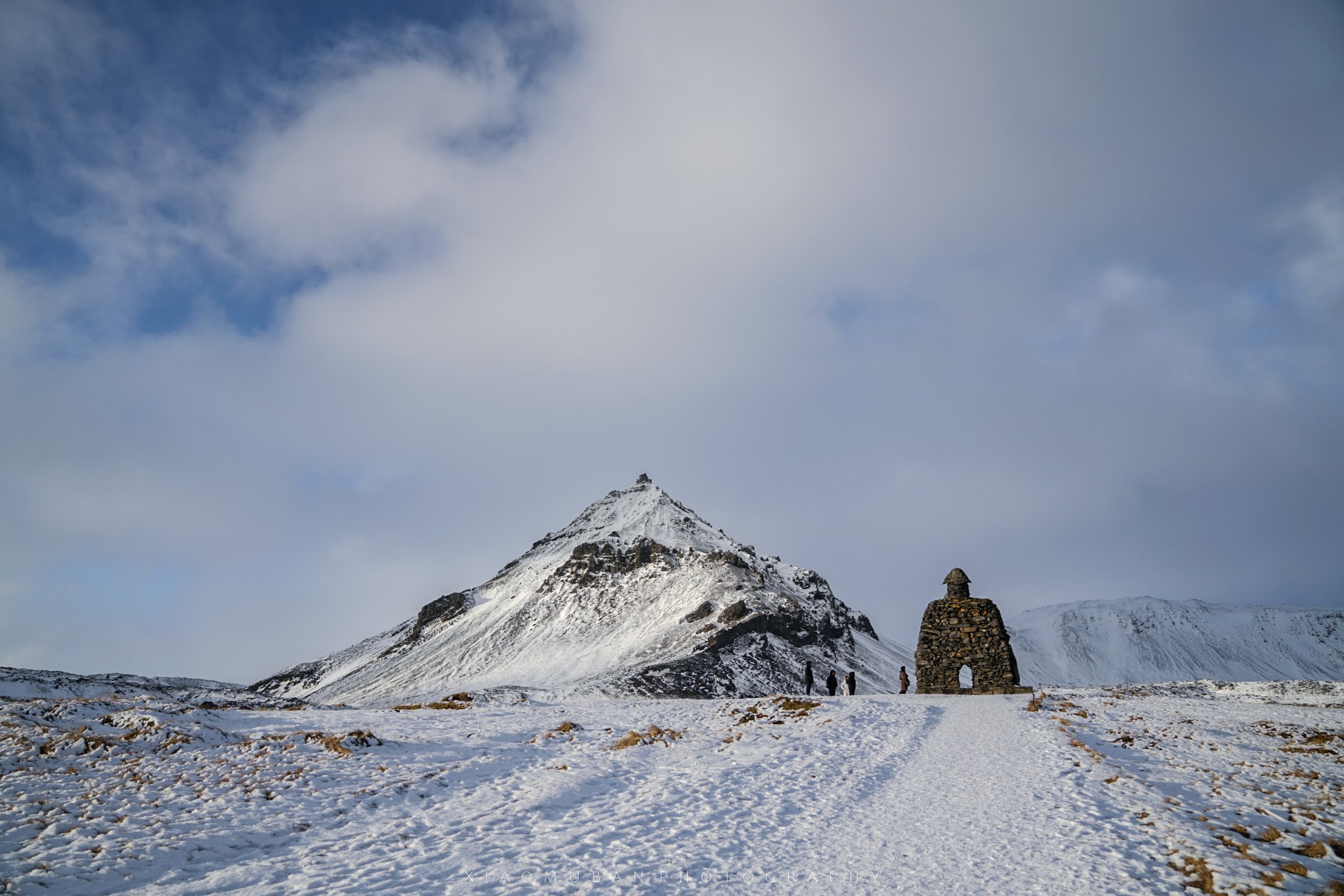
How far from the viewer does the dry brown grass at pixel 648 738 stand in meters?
18.8

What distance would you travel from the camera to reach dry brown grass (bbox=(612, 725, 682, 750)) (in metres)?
18.8

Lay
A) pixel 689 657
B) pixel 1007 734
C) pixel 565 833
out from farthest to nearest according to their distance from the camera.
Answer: pixel 689 657, pixel 1007 734, pixel 565 833

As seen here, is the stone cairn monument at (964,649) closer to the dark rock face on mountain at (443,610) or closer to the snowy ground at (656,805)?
the snowy ground at (656,805)

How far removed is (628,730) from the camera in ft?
68.3

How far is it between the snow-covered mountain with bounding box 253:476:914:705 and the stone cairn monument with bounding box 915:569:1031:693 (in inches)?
1610

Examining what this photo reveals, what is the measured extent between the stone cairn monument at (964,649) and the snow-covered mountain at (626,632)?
40.9m

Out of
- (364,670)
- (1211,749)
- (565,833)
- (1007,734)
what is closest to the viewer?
(565,833)

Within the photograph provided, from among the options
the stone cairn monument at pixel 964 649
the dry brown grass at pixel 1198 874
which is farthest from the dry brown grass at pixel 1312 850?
the stone cairn monument at pixel 964 649

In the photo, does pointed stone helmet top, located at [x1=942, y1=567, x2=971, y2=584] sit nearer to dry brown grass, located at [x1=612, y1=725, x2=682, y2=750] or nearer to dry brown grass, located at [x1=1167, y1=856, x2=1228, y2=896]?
dry brown grass, located at [x1=612, y1=725, x2=682, y2=750]

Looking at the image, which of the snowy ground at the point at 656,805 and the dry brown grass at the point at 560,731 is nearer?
the snowy ground at the point at 656,805

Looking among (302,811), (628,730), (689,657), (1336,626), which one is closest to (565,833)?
(302,811)

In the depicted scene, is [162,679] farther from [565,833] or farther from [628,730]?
[565,833]

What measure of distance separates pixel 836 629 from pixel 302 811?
120129 mm

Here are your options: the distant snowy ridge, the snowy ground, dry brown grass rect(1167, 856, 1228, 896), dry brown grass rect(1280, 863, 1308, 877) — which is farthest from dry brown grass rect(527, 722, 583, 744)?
the distant snowy ridge
